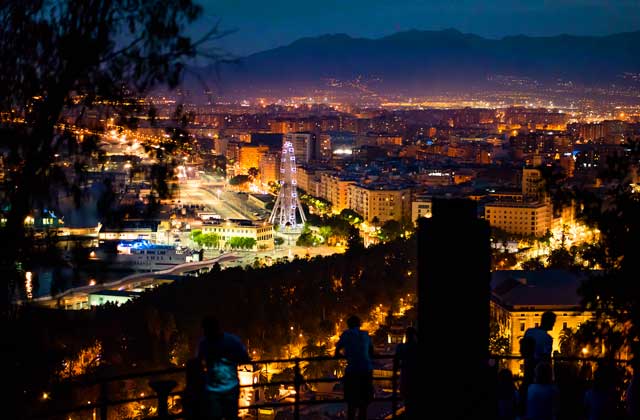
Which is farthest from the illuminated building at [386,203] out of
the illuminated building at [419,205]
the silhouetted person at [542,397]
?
the silhouetted person at [542,397]

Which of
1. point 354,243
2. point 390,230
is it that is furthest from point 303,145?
point 354,243

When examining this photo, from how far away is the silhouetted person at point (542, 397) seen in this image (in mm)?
3633

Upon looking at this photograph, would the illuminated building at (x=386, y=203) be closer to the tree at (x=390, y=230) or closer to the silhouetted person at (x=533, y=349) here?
the tree at (x=390, y=230)

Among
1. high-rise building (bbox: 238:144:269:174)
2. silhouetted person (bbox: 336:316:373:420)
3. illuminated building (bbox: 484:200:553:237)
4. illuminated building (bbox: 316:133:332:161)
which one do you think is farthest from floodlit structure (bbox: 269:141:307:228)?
silhouetted person (bbox: 336:316:373:420)

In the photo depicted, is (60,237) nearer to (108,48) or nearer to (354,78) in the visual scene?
(108,48)

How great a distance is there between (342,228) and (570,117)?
189 ft

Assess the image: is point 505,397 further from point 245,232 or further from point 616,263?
point 245,232

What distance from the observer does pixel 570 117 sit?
84.1 meters

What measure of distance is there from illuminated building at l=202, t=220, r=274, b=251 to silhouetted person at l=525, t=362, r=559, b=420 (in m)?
25.6

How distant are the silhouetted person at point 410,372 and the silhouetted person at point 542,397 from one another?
45cm

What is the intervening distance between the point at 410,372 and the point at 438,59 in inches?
5427

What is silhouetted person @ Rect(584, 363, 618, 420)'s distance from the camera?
3.80 m

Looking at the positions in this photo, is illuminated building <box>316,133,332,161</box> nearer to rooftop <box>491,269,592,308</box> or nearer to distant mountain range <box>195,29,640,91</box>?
rooftop <box>491,269,592,308</box>

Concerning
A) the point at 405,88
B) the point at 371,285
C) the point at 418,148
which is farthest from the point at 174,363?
the point at 405,88
